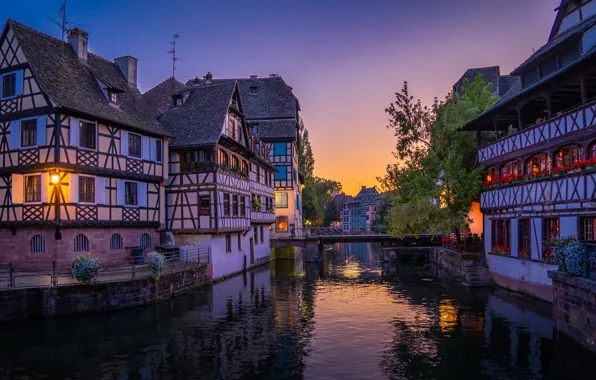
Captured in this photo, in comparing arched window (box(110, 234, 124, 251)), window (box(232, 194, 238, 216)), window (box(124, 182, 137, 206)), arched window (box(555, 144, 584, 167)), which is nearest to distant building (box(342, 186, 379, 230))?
window (box(232, 194, 238, 216))

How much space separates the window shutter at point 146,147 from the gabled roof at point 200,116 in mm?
2204

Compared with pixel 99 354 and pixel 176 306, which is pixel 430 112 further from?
pixel 99 354

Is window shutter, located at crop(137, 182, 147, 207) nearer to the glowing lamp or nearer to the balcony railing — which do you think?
the glowing lamp

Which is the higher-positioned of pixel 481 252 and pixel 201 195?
pixel 201 195

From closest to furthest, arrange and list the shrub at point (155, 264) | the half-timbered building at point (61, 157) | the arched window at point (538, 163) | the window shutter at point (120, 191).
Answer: the shrub at point (155, 264), the half-timbered building at point (61, 157), the arched window at point (538, 163), the window shutter at point (120, 191)

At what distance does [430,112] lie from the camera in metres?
38.8

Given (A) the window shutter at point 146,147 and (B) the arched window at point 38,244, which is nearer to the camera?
(B) the arched window at point 38,244

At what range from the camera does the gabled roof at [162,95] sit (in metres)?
37.7

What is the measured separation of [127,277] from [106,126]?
8.81 m

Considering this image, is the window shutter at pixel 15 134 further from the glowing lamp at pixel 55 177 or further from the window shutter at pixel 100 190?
the window shutter at pixel 100 190

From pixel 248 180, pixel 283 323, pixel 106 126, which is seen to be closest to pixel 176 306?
pixel 283 323

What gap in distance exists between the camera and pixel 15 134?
2669 cm

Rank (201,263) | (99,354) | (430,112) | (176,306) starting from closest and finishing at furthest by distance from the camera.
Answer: (99,354), (176,306), (201,263), (430,112)

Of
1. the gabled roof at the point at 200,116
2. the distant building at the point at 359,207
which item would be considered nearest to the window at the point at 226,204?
the gabled roof at the point at 200,116
